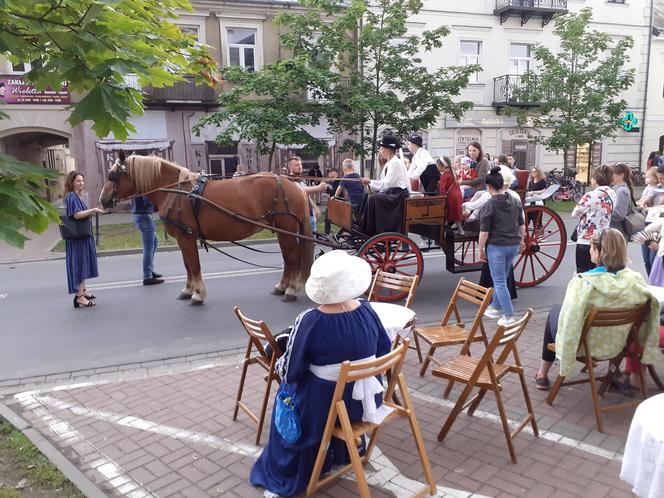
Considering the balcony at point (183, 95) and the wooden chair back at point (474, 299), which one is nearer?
the wooden chair back at point (474, 299)

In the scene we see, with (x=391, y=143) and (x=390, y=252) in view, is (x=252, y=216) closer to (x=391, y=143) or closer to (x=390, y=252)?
(x=390, y=252)

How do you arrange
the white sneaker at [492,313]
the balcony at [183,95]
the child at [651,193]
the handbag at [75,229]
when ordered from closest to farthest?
the white sneaker at [492,313]
the handbag at [75,229]
the child at [651,193]
the balcony at [183,95]

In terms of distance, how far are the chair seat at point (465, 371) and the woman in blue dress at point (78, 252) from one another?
5630 millimetres

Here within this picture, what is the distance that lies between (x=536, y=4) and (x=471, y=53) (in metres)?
3.50

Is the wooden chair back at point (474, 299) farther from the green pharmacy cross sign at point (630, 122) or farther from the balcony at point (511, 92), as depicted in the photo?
the green pharmacy cross sign at point (630, 122)

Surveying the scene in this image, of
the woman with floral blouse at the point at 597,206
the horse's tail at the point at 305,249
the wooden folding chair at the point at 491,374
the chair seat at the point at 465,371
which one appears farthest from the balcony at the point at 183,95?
the wooden folding chair at the point at 491,374

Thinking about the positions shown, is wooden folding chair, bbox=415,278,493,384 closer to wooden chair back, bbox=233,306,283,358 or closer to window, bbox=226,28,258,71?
wooden chair back, bbox=233,306,283,358

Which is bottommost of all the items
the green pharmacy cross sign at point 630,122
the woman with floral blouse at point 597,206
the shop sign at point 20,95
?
the woman with floral blouse at point 597,206

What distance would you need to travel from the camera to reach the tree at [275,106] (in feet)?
48.5

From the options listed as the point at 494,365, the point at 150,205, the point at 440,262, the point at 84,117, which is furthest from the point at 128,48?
the point at 440,262

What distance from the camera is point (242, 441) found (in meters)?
4.20

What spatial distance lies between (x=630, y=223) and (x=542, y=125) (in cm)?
1544

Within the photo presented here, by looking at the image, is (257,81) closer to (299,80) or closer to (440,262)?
(299,80)

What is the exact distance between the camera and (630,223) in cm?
733
